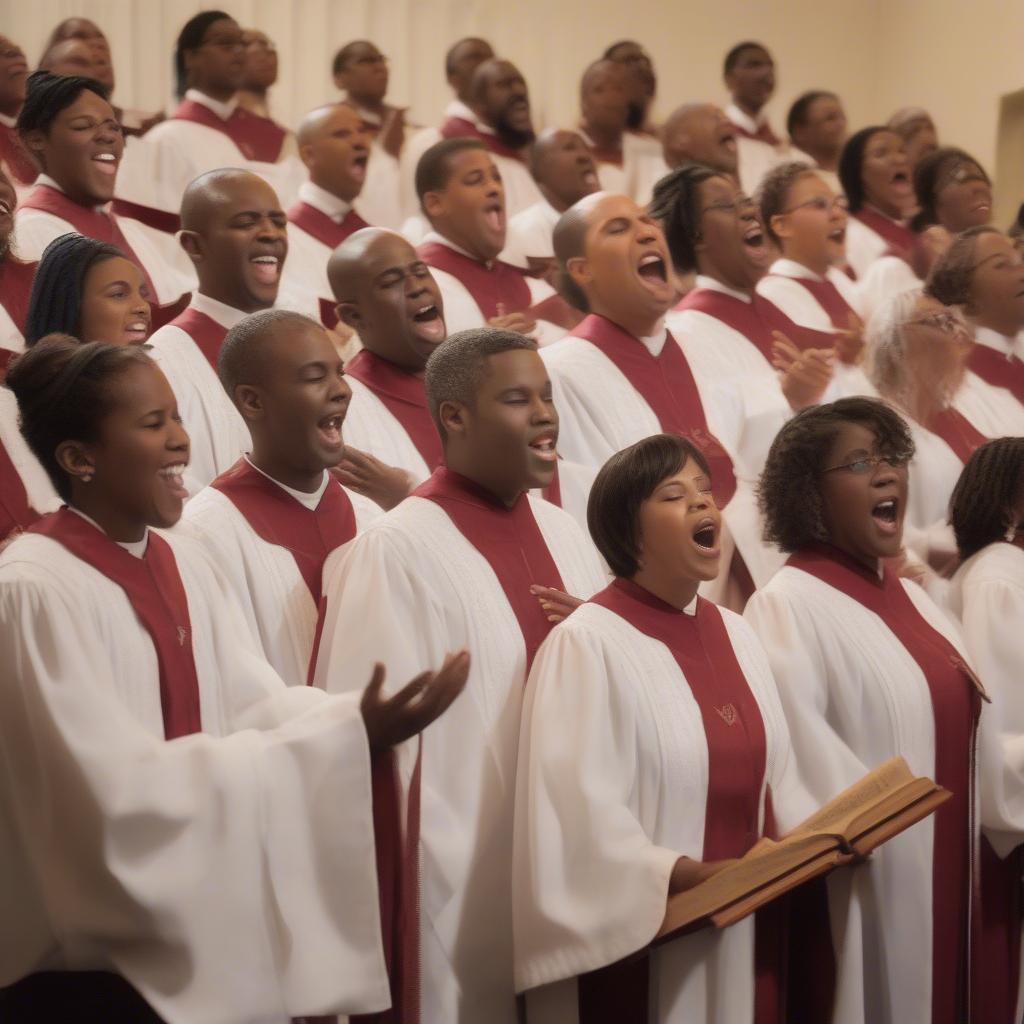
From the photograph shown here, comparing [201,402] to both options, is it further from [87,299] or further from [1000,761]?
[1000,761]

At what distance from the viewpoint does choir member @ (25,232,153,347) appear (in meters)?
4.77

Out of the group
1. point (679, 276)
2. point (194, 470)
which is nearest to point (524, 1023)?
point (194, 470)

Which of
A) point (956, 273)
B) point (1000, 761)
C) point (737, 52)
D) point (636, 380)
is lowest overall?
point (1000, 761)

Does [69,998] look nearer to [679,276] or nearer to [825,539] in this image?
[825,539]

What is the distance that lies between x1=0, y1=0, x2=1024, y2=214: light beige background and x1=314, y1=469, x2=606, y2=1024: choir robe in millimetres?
6947

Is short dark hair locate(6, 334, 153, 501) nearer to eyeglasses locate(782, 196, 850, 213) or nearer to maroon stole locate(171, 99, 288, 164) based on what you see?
eyeglasses locate(782, 196, 850, 213)

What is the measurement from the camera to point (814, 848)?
3887 mm

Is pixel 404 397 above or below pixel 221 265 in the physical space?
below

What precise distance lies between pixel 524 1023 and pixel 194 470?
1730 mm

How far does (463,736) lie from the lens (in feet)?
14.0

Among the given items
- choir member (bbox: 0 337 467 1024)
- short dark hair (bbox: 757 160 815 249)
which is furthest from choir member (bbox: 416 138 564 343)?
choir member (bbox: 0 337 467 1024)

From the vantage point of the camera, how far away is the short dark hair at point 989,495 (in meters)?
5.20

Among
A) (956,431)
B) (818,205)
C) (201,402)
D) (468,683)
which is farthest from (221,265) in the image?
(818,205)

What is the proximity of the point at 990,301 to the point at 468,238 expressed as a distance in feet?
6.19
